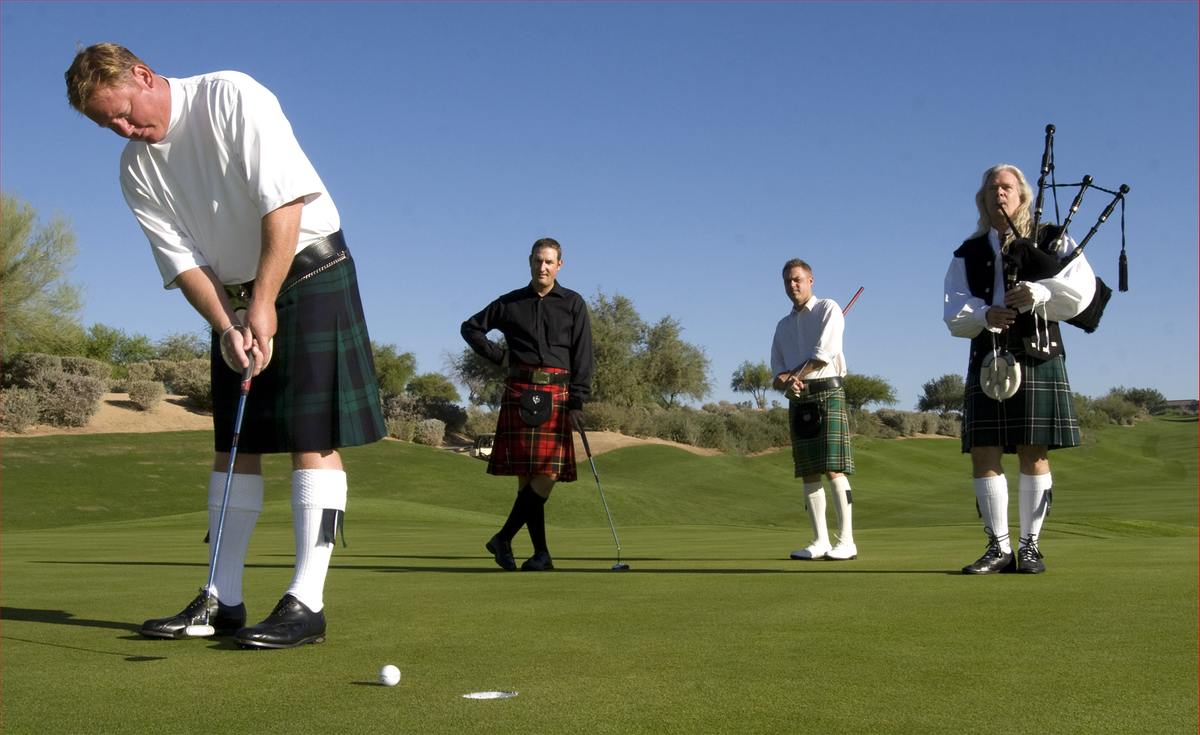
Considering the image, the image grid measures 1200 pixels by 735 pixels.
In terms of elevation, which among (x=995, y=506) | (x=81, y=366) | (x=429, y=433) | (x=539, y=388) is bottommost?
(x=995, y=506)

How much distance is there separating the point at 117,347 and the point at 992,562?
171 ft

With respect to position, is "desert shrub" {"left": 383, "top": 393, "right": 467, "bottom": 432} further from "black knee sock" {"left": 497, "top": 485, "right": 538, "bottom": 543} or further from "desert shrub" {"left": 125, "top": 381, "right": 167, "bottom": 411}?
"black knee sock" {"left": 497, "top": 485, "right": 538, "bottom": 543}

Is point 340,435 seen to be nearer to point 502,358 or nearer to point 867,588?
point 867,588

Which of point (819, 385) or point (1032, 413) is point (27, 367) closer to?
point (819, 385)

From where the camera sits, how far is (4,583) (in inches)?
211

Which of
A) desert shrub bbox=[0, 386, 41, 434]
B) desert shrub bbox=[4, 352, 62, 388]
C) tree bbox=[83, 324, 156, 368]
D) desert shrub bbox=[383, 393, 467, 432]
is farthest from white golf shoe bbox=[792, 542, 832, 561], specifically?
tree bbox=[83, 324, 156, 368]

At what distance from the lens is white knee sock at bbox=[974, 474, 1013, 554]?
17.0 feet

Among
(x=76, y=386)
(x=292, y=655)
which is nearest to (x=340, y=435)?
(x=292, y=655)

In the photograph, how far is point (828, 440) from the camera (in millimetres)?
6754

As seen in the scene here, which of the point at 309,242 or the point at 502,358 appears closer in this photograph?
the point at 309,242

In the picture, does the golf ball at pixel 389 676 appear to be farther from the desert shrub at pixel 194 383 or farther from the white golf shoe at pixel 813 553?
the desert shrub at pixel 194 383

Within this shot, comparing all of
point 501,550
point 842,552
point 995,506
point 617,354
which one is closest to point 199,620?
point 501,550

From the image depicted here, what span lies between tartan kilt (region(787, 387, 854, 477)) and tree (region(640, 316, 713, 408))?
162 feet

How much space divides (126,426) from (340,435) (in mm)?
29212
